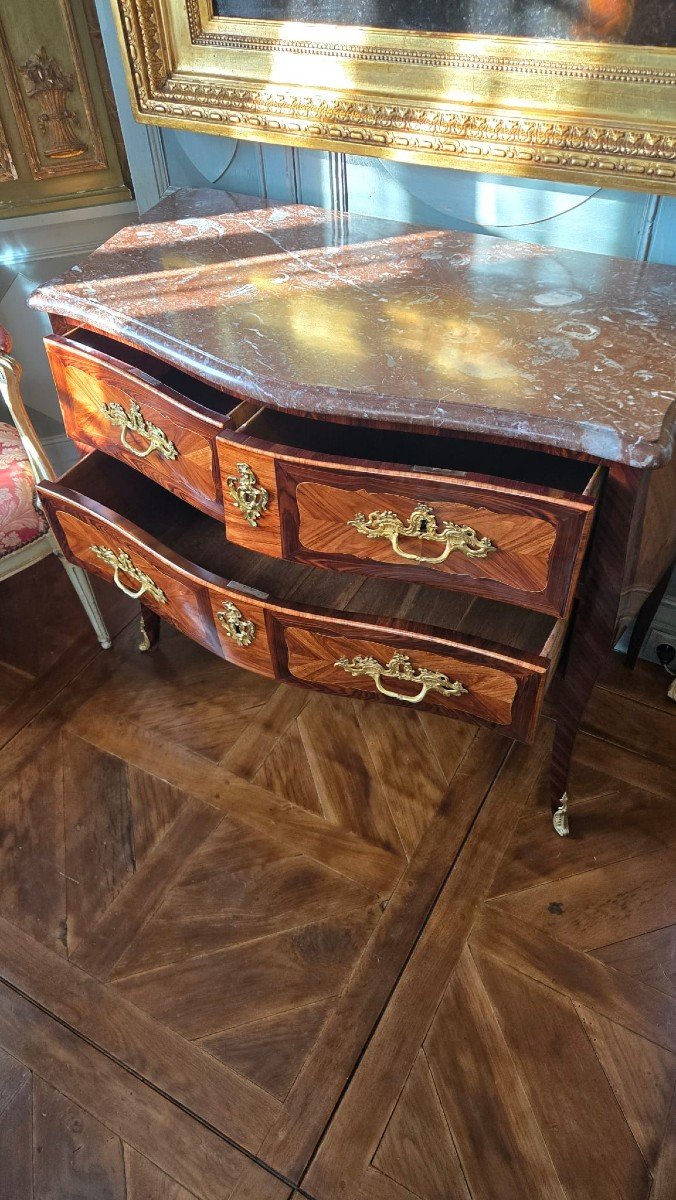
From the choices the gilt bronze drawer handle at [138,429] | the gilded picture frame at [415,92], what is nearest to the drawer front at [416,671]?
the gilt bronze drawer handle at [138,429]

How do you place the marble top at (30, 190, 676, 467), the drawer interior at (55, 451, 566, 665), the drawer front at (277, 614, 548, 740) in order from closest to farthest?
the marble top at (30, 190, 676, 467) → the drawer front at (277, 614, 548, 740) → the drawer interior at (55, 451, 566, 665)

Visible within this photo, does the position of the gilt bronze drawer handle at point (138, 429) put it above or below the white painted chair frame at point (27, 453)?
above

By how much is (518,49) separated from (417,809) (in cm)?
Result: 92

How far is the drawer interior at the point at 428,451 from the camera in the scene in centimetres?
93

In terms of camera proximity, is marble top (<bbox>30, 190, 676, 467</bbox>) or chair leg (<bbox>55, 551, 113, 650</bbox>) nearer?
marble top (<bbox>30, 190, 676, 467</bbox>)

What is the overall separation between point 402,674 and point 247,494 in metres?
0.27

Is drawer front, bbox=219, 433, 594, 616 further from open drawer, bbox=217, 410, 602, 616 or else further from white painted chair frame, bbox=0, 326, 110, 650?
white painted chair frame, bbox=0, 326, 110, 650

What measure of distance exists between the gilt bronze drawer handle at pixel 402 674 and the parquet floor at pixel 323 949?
0.90ft

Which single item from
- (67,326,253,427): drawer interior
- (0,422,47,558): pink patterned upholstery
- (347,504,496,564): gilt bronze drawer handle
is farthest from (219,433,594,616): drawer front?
(0,422,47,558): pink patterned upholstery

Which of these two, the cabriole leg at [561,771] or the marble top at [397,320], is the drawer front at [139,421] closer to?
the marble top at [397,320]

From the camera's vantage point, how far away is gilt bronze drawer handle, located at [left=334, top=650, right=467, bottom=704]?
934mm

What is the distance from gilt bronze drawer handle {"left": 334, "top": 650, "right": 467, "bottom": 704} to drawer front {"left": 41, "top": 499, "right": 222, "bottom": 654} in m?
0.19

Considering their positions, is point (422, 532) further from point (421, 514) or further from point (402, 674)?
point (402, 674)

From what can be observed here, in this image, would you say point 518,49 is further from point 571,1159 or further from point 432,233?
point 571,1159
